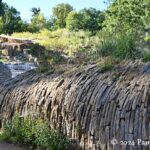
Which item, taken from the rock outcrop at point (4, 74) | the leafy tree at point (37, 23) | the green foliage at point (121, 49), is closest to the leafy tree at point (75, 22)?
the leafy tree at point (37, 23)

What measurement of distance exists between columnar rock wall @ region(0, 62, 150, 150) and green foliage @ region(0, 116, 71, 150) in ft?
0.53

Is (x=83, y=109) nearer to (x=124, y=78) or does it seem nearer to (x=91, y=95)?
(x=91, y=95)

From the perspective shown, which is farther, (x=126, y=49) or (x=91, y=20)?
(x=91, y=20)

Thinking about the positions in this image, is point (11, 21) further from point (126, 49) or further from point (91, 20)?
point (126, 49)

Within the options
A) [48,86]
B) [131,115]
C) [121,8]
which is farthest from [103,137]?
[121,8]

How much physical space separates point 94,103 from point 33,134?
1.38 meters

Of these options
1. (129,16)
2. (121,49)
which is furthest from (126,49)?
(129,16)

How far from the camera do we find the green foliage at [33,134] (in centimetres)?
702

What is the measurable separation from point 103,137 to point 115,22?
20614 millimetres

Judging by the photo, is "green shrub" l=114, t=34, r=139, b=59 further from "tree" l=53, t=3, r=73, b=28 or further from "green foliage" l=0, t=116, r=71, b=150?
"tree" l=53, t=3, r=73, b=28

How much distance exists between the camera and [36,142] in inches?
290

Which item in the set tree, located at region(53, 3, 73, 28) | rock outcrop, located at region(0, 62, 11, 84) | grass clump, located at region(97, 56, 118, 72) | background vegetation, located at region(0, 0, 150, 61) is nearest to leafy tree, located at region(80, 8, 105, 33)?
background vegetation, located at region(0, 0, 150, 61)

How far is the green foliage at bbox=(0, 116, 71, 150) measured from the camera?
23.0ft

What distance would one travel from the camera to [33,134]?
7.57 meters
